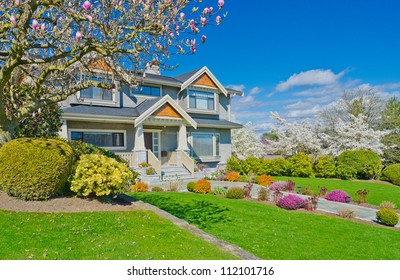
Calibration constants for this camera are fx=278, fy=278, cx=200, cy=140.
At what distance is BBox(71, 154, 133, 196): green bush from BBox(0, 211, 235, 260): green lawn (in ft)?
3.14

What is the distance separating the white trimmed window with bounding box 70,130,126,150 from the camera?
1867cm

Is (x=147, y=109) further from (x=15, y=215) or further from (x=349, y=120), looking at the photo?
(x=349, y=120)

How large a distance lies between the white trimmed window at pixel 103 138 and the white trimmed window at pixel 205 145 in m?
6.52

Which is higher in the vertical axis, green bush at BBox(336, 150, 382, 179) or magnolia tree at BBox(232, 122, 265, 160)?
magnolia tree at BBox(232, 122, 265, 160)

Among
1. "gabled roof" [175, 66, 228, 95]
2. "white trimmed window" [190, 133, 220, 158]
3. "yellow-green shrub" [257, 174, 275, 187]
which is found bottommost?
"yellow-green shrub" [257, 174, 275, 187]

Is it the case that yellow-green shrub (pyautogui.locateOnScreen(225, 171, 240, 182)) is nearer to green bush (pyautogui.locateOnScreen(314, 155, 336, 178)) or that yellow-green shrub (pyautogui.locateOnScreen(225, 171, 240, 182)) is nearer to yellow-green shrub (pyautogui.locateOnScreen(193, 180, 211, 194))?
yellow-green shrub (pyautogui.locateOnScreen(193, 180, 211, 194))

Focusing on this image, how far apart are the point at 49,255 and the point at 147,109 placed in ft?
51.2

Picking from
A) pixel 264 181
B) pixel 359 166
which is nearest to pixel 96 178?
pixel 264 181

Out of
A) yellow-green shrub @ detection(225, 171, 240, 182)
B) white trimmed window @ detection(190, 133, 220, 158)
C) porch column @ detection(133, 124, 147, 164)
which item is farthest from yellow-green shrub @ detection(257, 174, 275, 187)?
porch column @ detection(133, 124, 147, 164)

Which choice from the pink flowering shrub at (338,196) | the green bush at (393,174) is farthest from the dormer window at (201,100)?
the green bush at (393,174)

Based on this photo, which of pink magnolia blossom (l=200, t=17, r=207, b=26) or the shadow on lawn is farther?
the shadow on lawn

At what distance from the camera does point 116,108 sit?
67.6 ft

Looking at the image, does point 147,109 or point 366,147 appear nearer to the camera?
point 147,109
